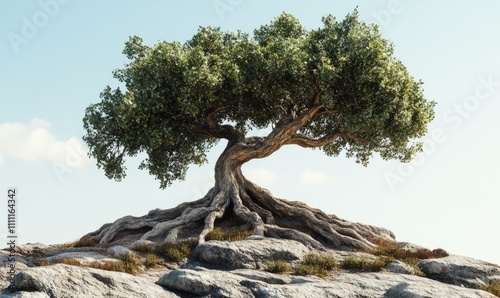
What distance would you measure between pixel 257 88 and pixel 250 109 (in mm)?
3325

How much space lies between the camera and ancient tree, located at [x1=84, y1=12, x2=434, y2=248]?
30.3 meters

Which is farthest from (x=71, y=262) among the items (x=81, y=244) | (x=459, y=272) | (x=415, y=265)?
(x=459, y=272)

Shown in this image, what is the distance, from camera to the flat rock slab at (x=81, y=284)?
16500 mm

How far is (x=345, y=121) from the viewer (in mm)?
31812

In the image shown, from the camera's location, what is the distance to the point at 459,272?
84.3 ft

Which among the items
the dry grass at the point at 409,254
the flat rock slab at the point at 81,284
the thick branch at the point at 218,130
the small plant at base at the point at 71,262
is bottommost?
the flat rock slab at the point at 81,284

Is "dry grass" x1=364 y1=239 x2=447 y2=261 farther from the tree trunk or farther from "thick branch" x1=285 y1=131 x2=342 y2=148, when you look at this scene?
"thick branch" x1=285 y1=131 x2=342 y2=148

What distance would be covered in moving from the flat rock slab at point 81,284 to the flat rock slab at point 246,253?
5.44 metres

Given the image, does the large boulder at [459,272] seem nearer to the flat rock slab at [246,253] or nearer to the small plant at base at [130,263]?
the flat rock slab at [246,253]

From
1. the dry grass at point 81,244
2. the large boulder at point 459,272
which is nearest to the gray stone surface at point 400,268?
the large boulder at point 459,272

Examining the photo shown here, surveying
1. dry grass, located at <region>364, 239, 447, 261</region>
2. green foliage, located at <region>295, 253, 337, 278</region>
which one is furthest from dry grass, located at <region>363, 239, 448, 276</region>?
green foliage, located at <region>295, 253, 337, 278</region>

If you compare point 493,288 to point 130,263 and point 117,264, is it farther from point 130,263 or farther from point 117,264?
point 117,264

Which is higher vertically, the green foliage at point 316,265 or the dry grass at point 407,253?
the dry grass at point 407,253

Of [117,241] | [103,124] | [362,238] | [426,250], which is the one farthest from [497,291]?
[103,124]
